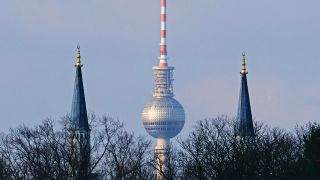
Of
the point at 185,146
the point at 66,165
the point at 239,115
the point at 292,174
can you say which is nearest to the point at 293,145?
the point at 185,146

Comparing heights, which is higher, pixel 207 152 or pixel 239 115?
pixel 239 115

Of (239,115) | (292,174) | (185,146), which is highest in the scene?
(239,115)

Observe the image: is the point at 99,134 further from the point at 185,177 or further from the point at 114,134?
the point at 185,177

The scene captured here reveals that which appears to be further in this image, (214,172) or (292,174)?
(214,172)

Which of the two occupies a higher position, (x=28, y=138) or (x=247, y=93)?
(x=247, y=93)

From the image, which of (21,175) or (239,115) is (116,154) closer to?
(21,175)

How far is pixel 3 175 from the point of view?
92.9 m

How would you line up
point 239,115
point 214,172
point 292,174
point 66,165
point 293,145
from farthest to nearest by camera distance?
point 239,115
point 293,145
point 66,165
point 214,172
point 292,174

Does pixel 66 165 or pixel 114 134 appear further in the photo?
pixel 114 134

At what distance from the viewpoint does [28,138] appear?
93188 millimetres

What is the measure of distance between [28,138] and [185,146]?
761 cm

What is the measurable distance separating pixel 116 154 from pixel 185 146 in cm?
539

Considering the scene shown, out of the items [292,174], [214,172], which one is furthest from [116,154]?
[292,174]

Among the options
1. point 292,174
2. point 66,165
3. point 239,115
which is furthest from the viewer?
point 239,115
